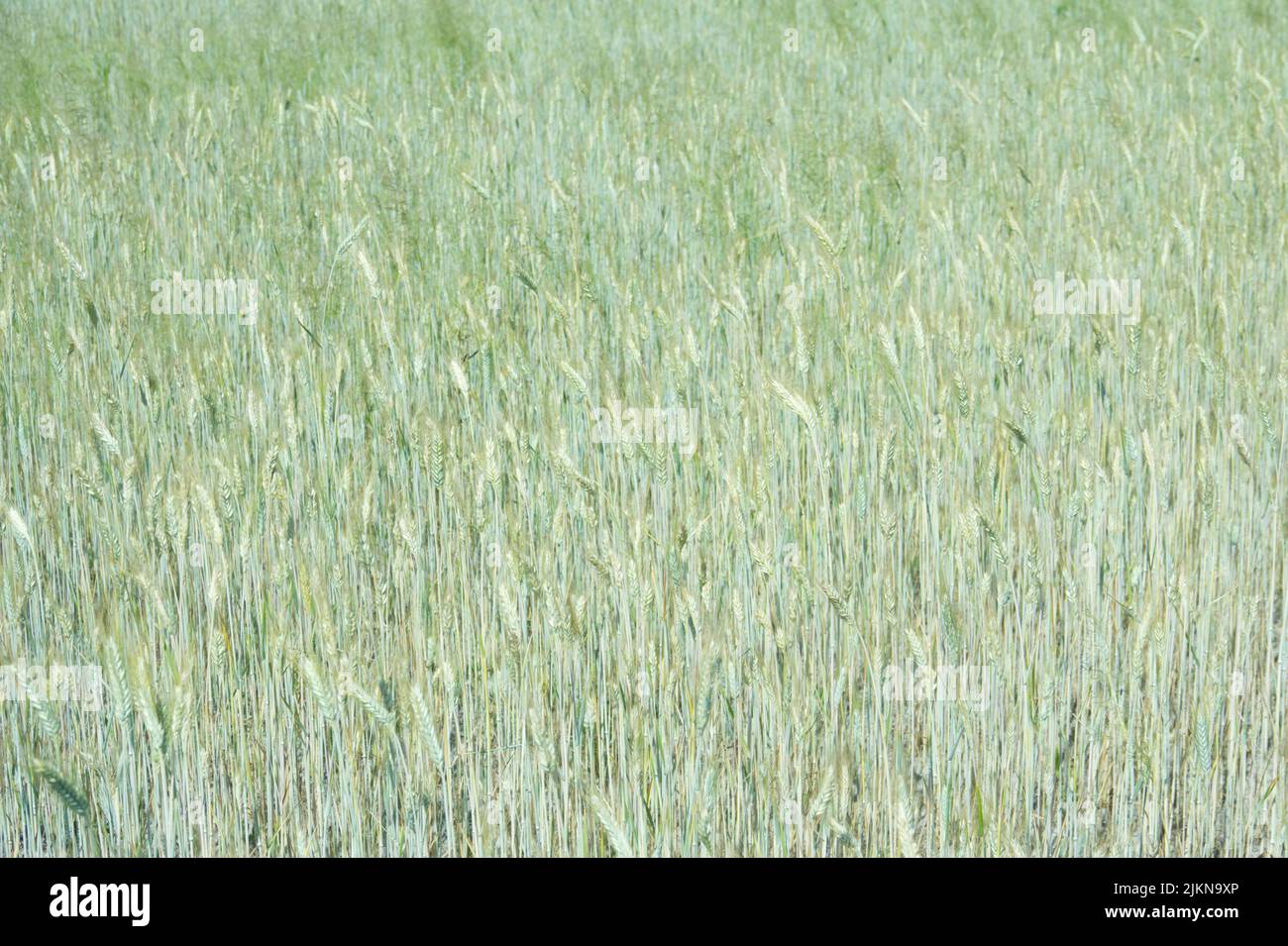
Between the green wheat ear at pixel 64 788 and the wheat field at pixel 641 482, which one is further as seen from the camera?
the wheat field at pixel 641 482

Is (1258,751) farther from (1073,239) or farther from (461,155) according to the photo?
(461,155)

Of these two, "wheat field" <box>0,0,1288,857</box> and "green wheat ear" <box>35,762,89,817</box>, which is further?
"wheat field" <box>0,0,1288,857</box>

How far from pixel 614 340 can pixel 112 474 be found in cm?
85

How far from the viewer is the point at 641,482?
1859 millimetres

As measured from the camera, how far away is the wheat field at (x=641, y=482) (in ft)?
4.53

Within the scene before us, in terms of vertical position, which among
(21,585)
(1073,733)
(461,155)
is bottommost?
(1073,733)

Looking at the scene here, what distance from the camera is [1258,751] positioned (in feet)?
4.86

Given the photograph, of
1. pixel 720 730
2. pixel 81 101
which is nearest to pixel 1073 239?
pixel 720 730

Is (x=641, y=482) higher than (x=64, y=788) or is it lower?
higher

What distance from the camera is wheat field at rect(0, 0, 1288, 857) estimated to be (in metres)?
1.38

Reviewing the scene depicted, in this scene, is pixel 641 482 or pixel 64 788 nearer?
pixel 64 788
